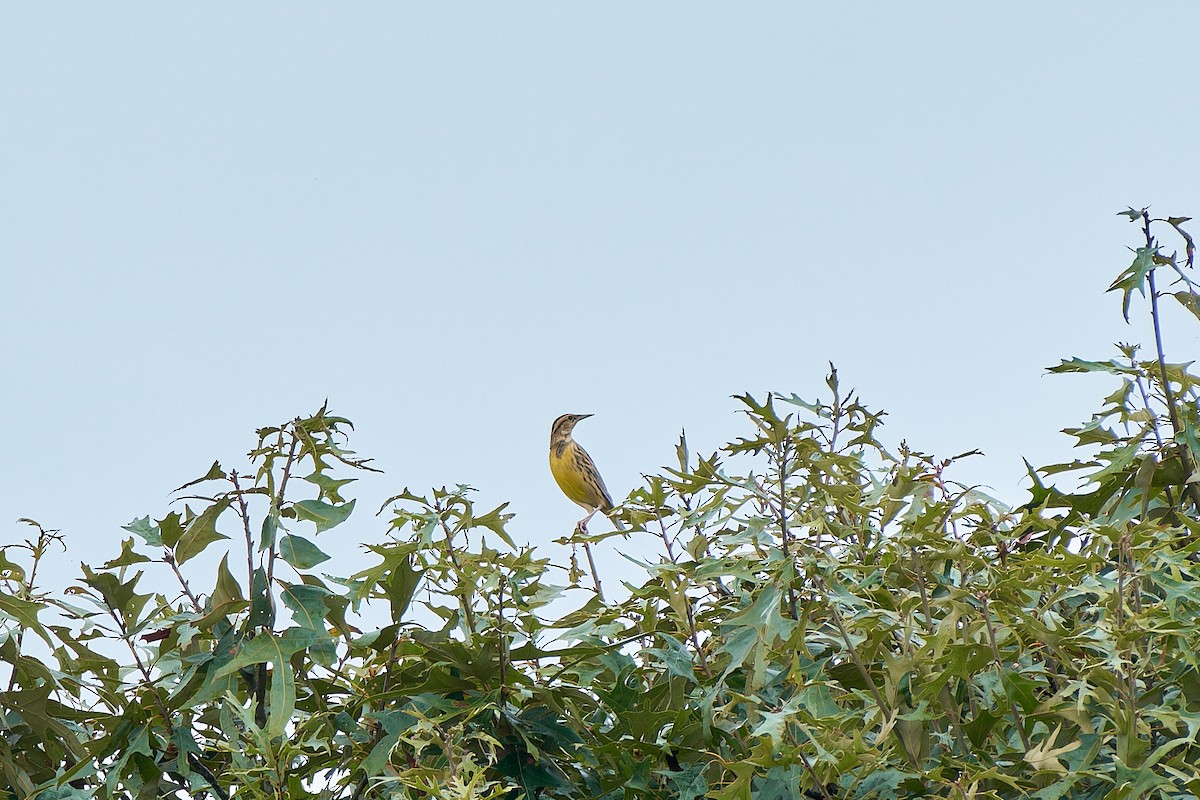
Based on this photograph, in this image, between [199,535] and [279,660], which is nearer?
[279,660]

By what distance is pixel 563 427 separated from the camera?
10.4 meters

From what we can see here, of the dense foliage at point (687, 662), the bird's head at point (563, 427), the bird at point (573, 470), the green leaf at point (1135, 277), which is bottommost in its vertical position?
the dense foliage at point (687, 662)

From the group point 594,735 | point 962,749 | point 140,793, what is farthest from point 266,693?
point 962,749

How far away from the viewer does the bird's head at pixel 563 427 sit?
408 inches

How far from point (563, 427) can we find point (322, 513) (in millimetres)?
8168

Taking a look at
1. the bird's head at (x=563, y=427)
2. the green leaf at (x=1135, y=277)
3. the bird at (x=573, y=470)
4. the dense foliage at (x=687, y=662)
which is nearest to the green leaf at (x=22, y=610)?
the dense foliage at (x=687, y=662)

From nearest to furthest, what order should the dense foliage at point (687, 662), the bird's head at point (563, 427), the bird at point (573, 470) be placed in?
the dense foliage at point (687, 662) → the bird at point (573, 470) → the bird's head at point (563, 427)

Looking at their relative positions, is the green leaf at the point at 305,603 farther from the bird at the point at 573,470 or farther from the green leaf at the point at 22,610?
the bird at the point at 573,470

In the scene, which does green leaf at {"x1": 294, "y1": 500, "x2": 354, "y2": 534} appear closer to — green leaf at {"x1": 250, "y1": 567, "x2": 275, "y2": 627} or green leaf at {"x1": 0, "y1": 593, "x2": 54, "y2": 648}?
green leaf at {"x1": 250, "y1": 567, "x2": 275, "y2": 627}

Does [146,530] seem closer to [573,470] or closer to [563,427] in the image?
[573,470]

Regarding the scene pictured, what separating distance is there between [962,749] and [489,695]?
76 cm

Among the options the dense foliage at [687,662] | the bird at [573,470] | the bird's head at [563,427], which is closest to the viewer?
the dense foliage at [687,662]

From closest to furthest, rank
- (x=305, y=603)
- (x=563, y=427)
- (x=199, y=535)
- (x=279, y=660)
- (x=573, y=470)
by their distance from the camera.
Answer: (x=279, y=660) < (x=305, y=603) < (x=199, y=535) < (x=573, y=470) < (x=563, y=427)

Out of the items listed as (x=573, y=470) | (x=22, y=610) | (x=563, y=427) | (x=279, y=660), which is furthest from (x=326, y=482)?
(x=563, y=427)
